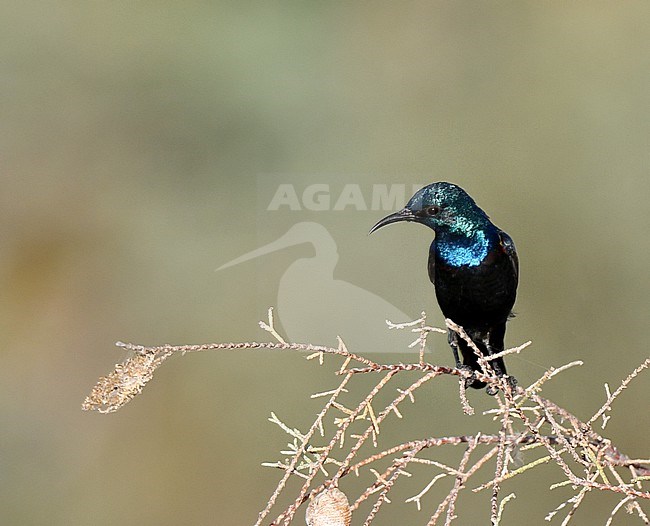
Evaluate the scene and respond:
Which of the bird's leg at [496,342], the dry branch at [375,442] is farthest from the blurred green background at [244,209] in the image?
the dry branch at [375,442]

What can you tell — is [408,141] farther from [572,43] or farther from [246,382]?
[246,382]

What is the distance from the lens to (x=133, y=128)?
334 cm

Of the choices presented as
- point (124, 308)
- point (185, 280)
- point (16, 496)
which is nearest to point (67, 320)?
point (124, 308)

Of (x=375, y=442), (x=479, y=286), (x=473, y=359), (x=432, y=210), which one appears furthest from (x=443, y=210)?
(x=375, y=442)

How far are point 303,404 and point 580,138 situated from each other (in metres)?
1.47

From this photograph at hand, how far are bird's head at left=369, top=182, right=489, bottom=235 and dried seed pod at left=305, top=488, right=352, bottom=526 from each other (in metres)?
0.63

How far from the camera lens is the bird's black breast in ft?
4.53

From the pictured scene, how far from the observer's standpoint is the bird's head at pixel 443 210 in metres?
1.31

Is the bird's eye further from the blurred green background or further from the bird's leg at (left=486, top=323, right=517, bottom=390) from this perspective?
the blurred green background

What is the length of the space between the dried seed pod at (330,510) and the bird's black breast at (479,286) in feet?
2.37

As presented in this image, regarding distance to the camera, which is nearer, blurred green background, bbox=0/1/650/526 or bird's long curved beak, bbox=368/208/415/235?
bird's long curved beak, bbox=368/208/415/235

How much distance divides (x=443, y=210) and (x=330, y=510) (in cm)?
71

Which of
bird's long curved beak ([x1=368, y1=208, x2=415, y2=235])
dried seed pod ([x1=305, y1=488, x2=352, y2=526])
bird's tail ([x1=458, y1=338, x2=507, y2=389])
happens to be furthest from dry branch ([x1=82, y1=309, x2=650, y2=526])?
bird's tail ([x1=458, y1=338, x2=507, y2=389])

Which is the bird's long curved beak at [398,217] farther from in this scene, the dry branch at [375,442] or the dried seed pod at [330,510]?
the dried seed pod at [330,510]
